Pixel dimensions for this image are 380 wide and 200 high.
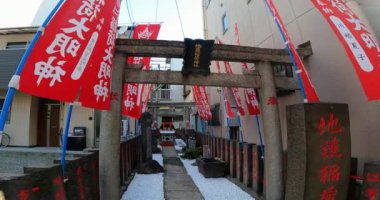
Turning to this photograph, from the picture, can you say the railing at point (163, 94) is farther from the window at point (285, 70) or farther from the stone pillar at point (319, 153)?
the stone pillar at point (319, 153)

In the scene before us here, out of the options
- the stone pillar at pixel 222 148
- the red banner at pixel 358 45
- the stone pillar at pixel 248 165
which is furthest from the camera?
the stone pillar at pixel 222 148

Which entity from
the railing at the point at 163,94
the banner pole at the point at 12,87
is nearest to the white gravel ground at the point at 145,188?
the banner pole at the point at 12,87

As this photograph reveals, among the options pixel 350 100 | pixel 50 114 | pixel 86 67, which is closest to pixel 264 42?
pixel 350 100

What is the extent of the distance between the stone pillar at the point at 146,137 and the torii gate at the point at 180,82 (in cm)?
738

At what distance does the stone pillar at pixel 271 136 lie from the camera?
23.1 feet

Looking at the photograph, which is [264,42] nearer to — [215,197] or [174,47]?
[174,47]

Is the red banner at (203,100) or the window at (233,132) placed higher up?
the red banner at (203,100)

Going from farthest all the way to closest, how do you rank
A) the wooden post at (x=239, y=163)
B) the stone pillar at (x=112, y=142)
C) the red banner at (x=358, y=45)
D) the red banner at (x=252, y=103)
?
the wooden post at (x=239, y=163)
the red banner at (x=252, y=103)
the stone pillar at (x=112, y=142)
the red banner at (x=358, y=45)

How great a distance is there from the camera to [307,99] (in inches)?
213

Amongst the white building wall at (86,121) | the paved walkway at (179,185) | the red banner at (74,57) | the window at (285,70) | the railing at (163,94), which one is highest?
the railing at (163,94)

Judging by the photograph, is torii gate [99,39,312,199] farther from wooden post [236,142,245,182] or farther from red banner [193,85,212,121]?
red banner [193,85,212,121]

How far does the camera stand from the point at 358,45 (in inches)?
186

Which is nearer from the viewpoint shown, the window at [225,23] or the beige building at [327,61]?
the beige building at [327,61]

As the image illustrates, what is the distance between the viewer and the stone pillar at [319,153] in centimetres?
491
